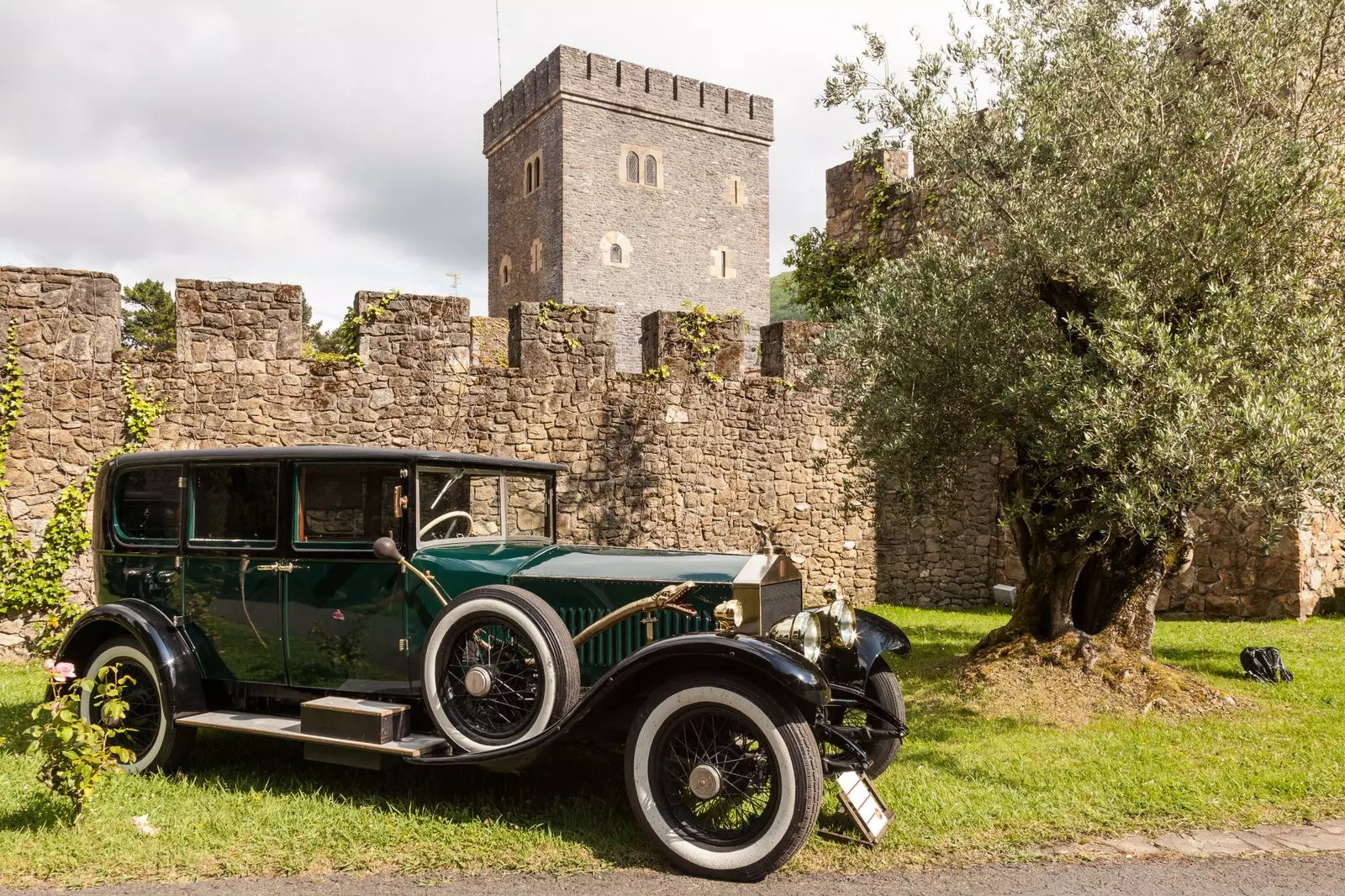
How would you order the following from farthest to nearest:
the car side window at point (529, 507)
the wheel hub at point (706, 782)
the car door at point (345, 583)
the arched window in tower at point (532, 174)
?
the arched window in tower at point (532, 174) → the car side window at point (529, 507) → the car door at point (345, 583) → the wheel hub at point (706, 782)

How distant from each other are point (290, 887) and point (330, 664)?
138cm

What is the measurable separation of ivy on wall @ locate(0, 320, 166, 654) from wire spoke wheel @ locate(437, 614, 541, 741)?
240 inches

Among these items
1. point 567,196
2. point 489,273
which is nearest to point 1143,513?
point 567,196

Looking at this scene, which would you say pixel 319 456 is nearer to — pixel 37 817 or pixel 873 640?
pixel 37 817

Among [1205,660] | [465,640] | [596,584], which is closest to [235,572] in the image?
[465,640]

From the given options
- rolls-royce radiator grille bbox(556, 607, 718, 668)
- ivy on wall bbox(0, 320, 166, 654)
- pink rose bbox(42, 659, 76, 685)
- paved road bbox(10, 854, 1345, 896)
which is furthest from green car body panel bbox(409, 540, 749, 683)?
ivy on wall bbox(0, 320, 166, 654)

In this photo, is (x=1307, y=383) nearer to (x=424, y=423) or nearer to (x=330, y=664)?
(x=330, y=664)

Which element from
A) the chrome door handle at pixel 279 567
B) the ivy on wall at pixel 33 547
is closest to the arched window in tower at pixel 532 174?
the ivy on wall at pixel 33 547

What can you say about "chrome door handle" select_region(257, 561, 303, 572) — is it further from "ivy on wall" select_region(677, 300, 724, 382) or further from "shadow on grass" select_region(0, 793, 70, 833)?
"ivy on wall" select_region(677, 300, 724, 382)

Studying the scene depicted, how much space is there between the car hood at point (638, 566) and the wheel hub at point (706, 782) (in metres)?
0.91

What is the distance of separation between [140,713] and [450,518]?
2.15 m

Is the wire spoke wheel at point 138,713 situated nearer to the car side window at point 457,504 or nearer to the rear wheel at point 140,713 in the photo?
the rear wheel at point 140,713

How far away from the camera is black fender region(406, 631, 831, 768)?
3.82m

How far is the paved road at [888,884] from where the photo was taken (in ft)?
12.1
